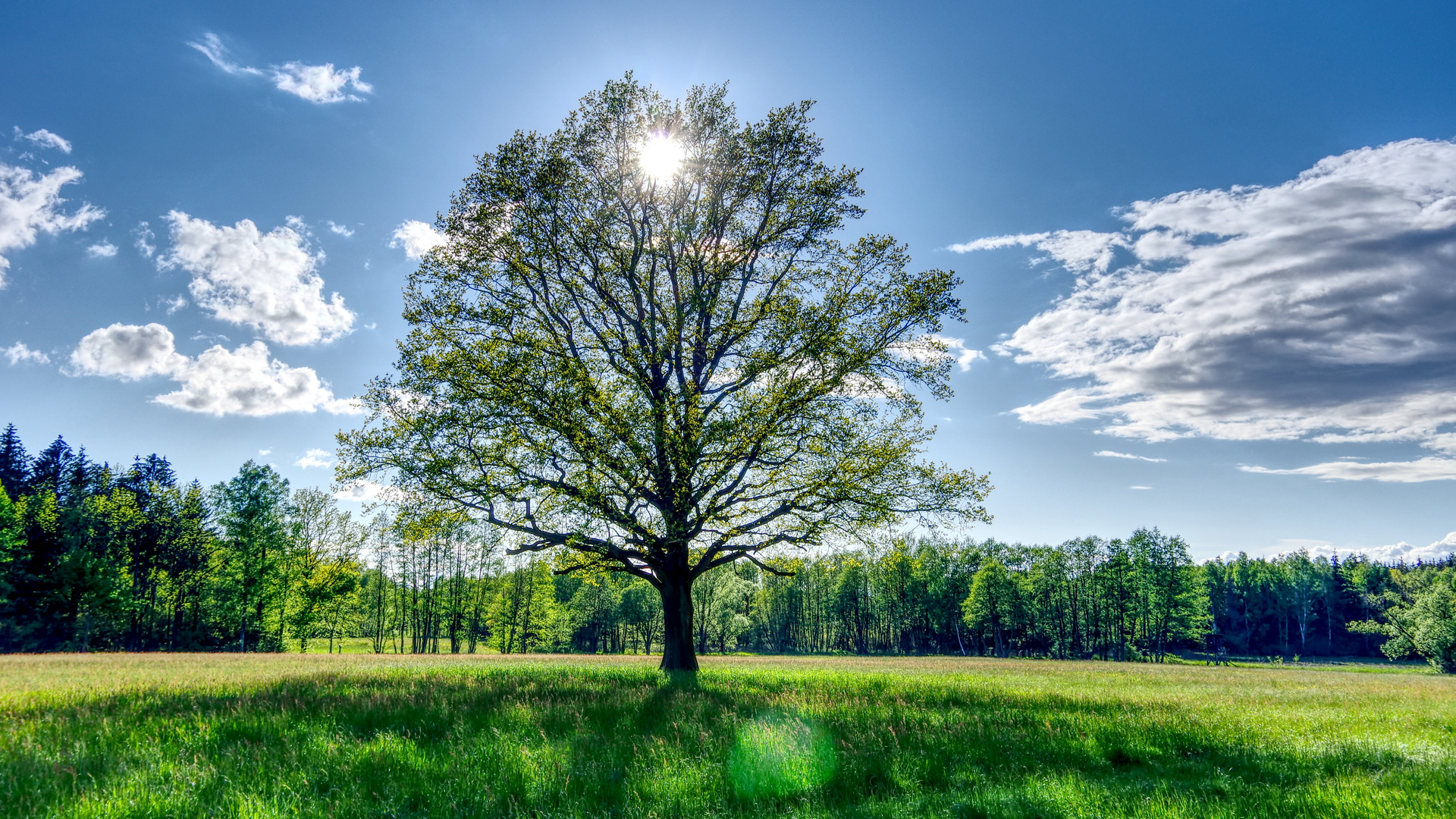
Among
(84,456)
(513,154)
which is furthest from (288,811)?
(84,456)

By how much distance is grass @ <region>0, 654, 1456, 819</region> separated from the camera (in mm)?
5934

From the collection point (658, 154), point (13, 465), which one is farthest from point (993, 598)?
point (13, 465)

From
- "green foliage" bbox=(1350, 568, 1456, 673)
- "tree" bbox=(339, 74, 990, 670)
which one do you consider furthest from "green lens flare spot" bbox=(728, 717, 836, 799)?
"green foliage" bbox=(1350, 568, 1456, 673)

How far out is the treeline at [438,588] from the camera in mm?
49406

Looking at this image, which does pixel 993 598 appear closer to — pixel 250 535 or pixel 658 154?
pixel 658 154

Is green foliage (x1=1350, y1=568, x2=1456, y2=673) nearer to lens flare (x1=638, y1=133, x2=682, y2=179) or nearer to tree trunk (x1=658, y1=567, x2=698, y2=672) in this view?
tree trunk (x1=658, y1=567, x2=698, y2=672)

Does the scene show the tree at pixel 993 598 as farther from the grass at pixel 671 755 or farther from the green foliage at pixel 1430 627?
the grass at pixel 671 755

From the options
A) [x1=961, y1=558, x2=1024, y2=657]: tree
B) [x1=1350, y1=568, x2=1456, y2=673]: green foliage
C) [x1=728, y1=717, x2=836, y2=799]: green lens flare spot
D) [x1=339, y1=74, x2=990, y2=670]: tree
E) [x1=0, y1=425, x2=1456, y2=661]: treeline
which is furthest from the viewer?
[x1=961, y1=558, x2=1024, y2=657]: tree

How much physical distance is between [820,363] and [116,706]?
1612 cm

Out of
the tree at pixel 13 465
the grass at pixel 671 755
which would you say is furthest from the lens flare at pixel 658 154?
the tree at pixel 13 465

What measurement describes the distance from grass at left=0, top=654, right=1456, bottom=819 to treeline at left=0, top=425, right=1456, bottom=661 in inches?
282

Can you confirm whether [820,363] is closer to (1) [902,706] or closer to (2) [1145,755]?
(1) [902,706]

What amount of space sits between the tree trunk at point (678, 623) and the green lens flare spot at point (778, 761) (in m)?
9.99

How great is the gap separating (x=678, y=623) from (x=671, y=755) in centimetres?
1152
